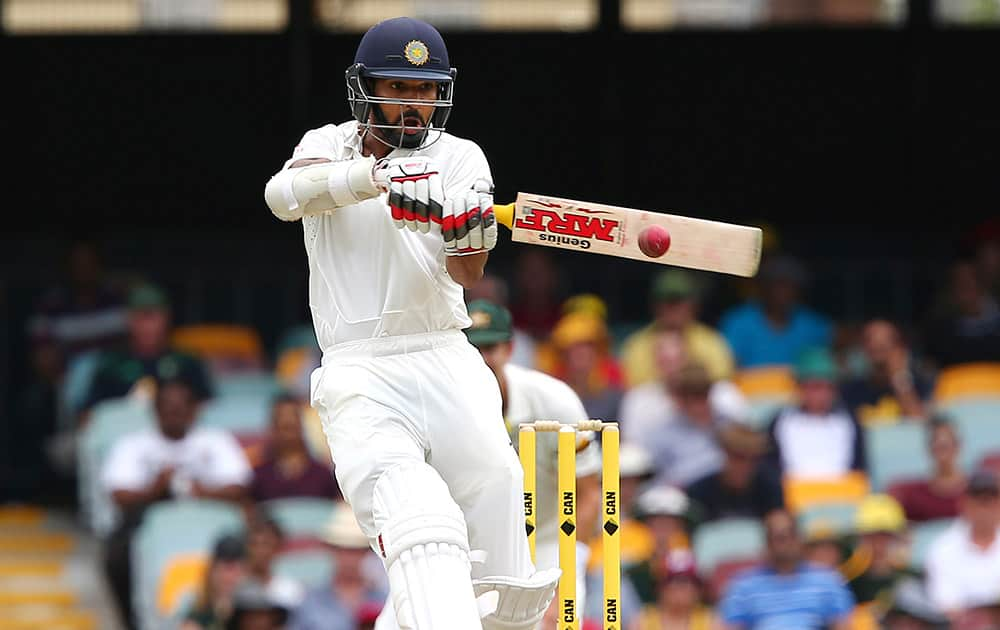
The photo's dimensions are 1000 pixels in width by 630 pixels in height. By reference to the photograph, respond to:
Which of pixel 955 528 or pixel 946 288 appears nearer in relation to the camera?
pixel 955 528

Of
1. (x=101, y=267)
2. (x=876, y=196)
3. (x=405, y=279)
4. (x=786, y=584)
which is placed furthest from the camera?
(x=876, y=196)

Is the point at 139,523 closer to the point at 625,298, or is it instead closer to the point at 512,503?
the point at 625,298

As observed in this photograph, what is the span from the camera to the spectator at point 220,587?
772 cm

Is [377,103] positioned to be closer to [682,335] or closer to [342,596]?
[342,596]

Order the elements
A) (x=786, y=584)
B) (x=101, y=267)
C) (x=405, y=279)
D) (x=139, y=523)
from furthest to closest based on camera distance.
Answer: (x=101, y=267), (x=139, y=523), (x=786, y=584), (x=405, y=279)

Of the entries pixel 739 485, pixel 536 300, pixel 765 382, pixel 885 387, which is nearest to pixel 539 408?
pixel 739 485

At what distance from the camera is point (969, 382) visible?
9961mm

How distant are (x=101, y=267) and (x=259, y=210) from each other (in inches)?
40.2

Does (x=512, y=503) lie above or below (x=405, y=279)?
below

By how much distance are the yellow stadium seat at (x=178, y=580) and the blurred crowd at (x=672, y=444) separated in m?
0.03

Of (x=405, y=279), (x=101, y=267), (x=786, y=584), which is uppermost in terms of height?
(x=405, y=279)

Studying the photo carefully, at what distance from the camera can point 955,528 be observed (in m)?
8.36

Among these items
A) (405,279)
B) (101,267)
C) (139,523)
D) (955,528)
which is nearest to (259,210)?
(101,267)

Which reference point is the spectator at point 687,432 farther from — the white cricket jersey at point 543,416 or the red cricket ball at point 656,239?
the red cricket ball at point 656,239
